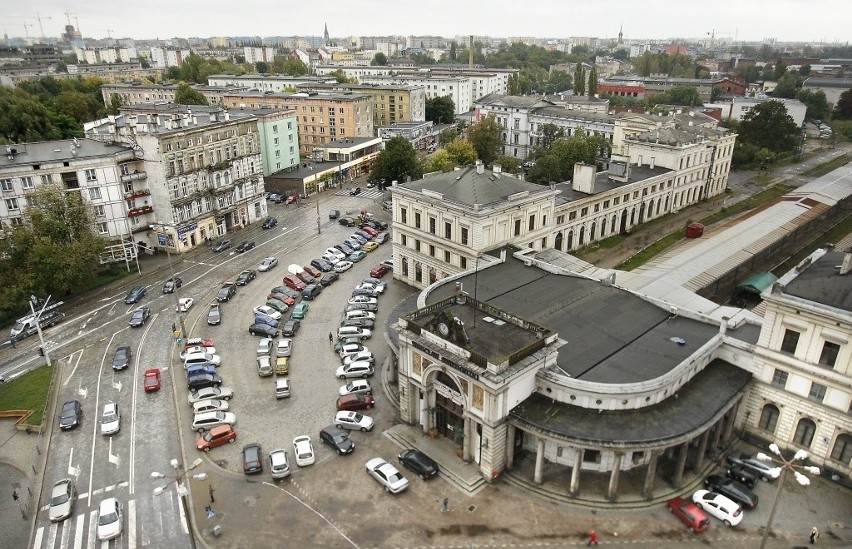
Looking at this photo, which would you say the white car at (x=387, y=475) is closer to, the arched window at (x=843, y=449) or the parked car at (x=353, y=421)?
the parked car at (x=353, y=421)

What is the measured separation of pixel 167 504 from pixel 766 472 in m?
39.7

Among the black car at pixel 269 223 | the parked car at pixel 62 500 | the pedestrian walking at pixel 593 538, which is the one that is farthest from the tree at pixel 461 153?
Result: the parked car at pixel 62 500

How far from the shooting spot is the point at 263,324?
57875mm

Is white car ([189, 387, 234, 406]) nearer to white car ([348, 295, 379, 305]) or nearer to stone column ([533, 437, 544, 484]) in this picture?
white car ([348, 295, 379, 305])

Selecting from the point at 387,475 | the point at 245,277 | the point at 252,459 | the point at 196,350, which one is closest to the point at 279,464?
the point at 252,459

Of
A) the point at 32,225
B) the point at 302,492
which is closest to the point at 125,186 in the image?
the point at 32,225

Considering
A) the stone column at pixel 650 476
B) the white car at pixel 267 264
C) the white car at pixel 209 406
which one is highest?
the stone column at pixel 650 476

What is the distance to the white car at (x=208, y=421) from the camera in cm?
4331

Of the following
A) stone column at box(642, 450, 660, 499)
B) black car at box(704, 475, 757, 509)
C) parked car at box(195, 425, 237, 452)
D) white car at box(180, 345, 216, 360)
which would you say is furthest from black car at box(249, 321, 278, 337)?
black car at box(704, 475, 757, 509)

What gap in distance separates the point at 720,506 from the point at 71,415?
47.6 meters

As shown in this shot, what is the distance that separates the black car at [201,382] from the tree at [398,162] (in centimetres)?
6135

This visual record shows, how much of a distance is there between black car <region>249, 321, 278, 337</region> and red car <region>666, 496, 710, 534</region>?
127ft

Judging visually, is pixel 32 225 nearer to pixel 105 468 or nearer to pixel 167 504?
pixel 105 468

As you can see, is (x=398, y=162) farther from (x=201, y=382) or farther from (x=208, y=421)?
(x=208, y=421)
